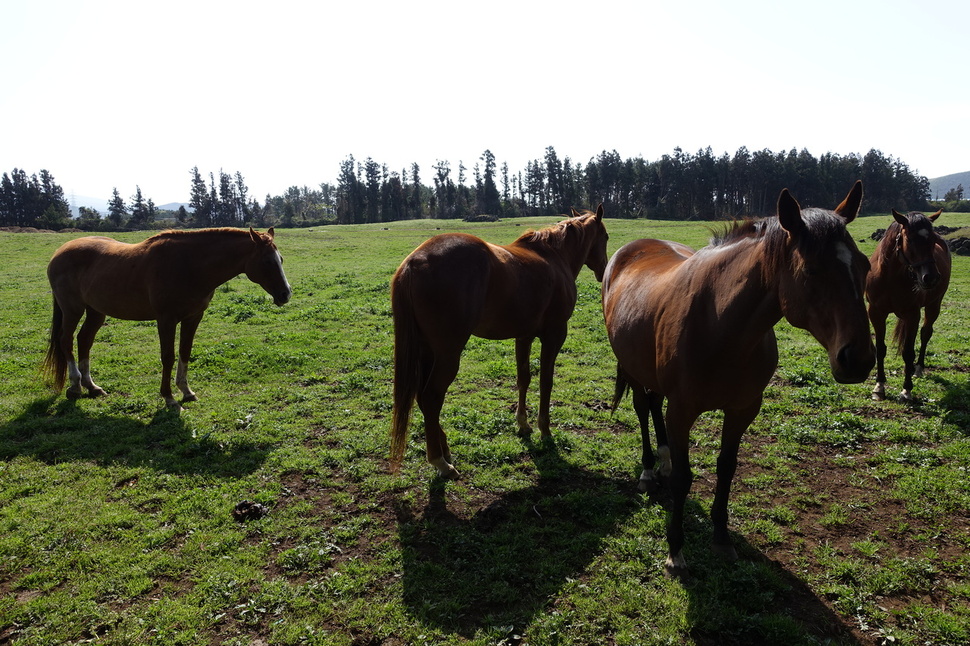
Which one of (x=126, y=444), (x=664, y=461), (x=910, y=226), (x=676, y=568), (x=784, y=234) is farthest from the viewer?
(x=910, y=226)

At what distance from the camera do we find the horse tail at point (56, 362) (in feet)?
24.1

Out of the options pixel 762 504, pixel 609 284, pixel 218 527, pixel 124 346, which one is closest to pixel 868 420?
pixel 762 504

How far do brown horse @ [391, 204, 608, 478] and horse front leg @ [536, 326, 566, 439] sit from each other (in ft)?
0.04

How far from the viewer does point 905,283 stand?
22.8 feet

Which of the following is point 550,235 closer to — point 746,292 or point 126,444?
point 746,292

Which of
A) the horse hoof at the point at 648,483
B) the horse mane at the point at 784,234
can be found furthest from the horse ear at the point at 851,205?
the horse hoof at the point at 648,483

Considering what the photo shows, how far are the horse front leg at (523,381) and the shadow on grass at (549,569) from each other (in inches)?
46.8

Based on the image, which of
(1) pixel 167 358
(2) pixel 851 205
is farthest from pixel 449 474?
(1) pixel 167 358

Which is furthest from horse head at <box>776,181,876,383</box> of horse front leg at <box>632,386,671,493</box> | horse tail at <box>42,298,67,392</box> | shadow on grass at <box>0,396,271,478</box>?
horse tail at <box>42,298,67,392</box>

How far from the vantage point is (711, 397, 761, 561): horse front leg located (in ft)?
12.0

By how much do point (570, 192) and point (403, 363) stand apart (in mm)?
85692

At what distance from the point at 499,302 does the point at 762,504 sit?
3.16 metres

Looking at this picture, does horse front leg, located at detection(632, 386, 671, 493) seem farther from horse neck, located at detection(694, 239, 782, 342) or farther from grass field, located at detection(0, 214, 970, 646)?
horse neck, located at detection(694, 239, 782, 342)

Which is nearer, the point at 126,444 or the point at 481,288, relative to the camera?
the point at 481,288
